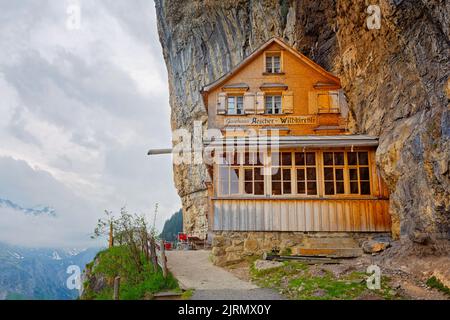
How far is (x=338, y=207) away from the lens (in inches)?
631

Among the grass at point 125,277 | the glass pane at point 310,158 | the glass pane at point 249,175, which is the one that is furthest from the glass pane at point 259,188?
the grass at point 125,277

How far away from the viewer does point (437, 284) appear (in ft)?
33.5

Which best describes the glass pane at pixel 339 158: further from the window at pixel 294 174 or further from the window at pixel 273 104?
the window at pixel 273 104

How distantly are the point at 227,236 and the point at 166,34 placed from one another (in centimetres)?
3759

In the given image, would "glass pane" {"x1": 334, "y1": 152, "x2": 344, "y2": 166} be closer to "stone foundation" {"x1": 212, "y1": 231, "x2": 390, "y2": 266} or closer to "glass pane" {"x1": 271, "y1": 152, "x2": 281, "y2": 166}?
"glass pane" {"x1": 271, "y1": 152, "x2": 281, "y2": 166}

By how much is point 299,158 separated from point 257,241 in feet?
12.6

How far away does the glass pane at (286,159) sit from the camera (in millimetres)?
16625

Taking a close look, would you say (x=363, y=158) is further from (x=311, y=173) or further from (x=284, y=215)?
(x=284, y=215)

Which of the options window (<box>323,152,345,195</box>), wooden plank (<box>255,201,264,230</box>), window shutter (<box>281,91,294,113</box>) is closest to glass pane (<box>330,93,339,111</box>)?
window shutter (<box>281,91,294,113</box>)

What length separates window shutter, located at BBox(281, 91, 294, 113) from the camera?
24016 mm
